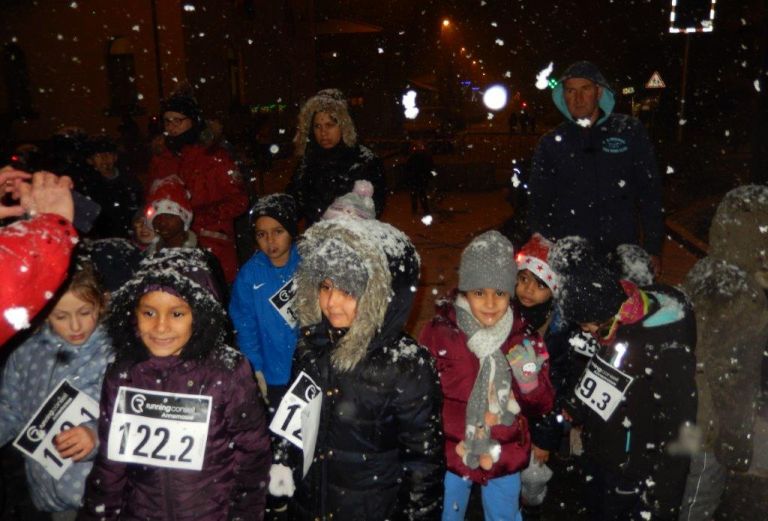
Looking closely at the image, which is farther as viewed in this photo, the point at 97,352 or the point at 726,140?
the point at 726,140

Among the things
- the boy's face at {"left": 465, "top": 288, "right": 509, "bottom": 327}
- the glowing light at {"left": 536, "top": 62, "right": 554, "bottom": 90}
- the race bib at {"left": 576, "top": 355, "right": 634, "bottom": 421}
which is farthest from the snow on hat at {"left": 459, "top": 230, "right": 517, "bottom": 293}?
the glowing light at {"left": 536, "top": 62, "right": 554, "bottom": 90}

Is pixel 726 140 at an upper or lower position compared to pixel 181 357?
lower

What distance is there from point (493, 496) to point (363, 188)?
2.26 meters

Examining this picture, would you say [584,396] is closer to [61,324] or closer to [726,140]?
[61,324]

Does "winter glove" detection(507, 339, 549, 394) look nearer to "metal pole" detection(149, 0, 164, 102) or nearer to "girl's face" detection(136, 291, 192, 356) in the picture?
"girl's face" detection(136, 291, 192, 356)

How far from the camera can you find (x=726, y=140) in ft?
95.9

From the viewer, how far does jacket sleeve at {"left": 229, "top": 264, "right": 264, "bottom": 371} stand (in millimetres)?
3902

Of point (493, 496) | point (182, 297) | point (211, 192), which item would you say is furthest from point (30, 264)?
point (211, 192)

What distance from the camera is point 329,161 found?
15.3 feet

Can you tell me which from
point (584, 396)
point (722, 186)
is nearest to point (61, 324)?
point (584, 396)

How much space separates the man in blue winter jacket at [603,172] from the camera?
4.05 m

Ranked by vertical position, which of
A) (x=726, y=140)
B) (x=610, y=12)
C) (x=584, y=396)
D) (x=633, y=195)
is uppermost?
(x=610, y=12)

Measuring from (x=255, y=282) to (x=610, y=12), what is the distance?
159ft

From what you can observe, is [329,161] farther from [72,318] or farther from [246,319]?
[72,318]
